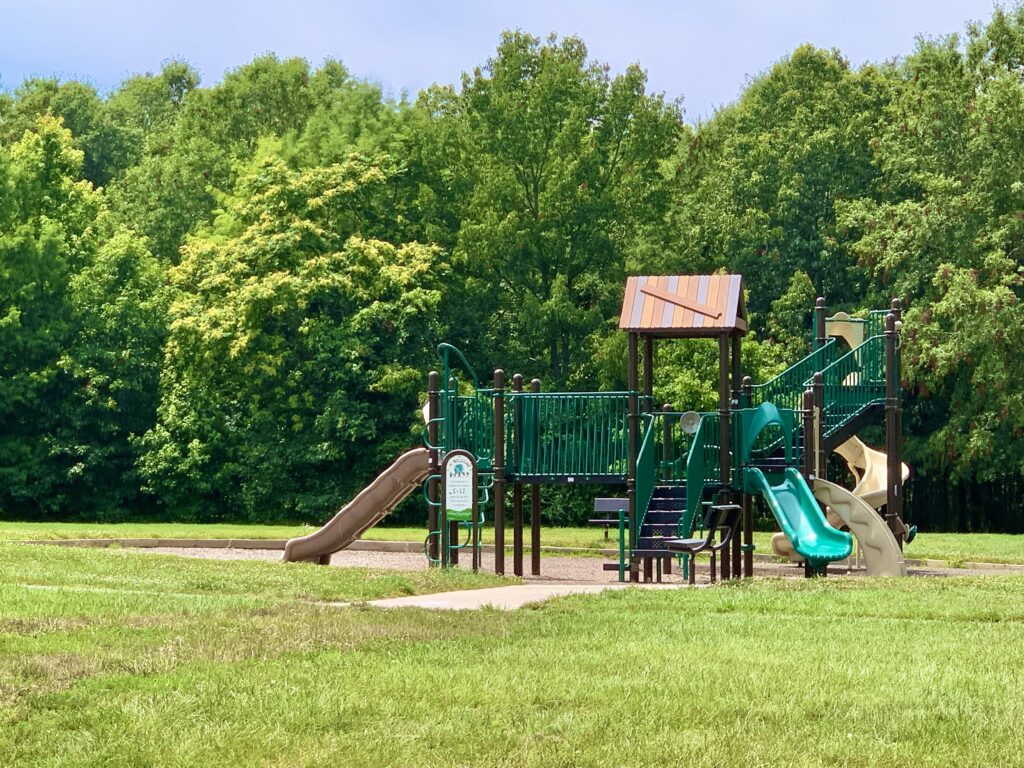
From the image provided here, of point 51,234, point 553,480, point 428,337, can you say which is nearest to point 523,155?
point 428,337

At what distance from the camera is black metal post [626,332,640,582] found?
69.1ft

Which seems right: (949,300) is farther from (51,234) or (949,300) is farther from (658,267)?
(51,234)

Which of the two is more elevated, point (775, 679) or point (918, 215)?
point (918, 215)

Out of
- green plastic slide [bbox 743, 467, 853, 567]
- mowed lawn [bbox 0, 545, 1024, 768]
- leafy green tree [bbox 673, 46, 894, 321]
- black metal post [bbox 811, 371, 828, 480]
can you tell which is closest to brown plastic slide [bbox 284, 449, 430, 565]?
green plastic slide [bbox 743, 467, 853, 567]

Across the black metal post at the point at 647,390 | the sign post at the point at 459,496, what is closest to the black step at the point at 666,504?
the black metal post at the point at 647,390

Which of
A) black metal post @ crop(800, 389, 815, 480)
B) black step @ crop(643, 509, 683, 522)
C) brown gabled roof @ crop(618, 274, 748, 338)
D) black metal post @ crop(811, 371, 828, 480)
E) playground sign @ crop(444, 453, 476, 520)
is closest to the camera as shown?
playground sign @ crop(444, 453, 476, 520)

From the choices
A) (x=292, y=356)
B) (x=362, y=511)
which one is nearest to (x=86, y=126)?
(x=292, y=356)

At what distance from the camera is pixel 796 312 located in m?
43.8

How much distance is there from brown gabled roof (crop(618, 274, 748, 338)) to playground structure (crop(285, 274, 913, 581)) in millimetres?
21

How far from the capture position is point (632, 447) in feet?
70.7

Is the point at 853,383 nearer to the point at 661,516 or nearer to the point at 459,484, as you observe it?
the point at 661,516

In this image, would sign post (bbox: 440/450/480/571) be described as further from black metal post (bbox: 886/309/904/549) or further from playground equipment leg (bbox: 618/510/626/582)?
black metal post (bbox: 886/309/904/549)

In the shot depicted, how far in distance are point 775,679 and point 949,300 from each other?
102 feet

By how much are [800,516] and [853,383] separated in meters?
4.31
